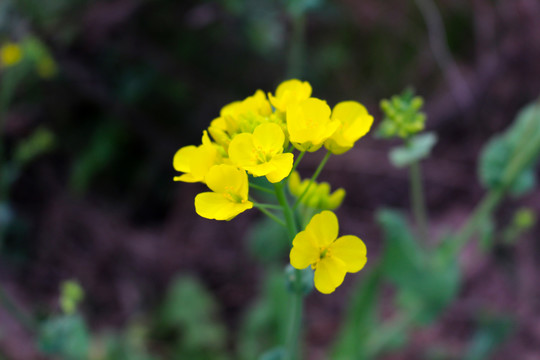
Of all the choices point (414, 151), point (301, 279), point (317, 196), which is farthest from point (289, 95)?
point (414, 151)

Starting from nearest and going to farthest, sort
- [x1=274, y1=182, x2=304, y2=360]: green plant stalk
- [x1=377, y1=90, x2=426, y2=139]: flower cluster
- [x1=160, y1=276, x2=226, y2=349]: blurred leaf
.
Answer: [x1=274, y1=182, x2=304, y2=360]: green plant stalk < [x1=377, y1=90, x2=426, y2=139]: flower cluster < [x1=160, y1=276, x2=226, y2=349]: blurred leaf

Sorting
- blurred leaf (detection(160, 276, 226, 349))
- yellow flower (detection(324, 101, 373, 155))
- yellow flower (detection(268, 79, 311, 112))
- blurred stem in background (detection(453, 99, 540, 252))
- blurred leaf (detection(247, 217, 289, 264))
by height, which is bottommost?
yellow flower (detection(324, 101, 373, 155))

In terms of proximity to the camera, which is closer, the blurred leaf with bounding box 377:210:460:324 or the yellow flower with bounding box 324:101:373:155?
the yellow flower with bounding box 324:101:373:155

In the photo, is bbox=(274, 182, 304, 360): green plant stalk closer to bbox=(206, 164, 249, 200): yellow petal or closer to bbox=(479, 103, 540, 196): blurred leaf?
bbox=(206, 164, 249, 200): yellow petal

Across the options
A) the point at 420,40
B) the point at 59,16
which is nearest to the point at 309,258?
the point at 59,16

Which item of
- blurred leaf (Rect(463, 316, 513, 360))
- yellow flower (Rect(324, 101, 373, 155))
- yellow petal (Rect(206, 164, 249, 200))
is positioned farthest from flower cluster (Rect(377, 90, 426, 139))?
blurred leaf (Rect(463, 316, 513, 360))

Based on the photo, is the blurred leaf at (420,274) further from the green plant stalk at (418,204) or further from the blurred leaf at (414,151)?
the blurred leaf at (414,151)

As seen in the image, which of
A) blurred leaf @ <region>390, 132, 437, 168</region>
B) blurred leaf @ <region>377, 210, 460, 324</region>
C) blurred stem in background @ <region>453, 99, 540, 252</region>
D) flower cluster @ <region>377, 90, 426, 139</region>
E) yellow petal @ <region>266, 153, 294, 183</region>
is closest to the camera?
yellow petal @ <region>266, 153, 294, 183</region>

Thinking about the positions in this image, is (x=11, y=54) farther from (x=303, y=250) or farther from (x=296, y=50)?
(x=303, y=250)
